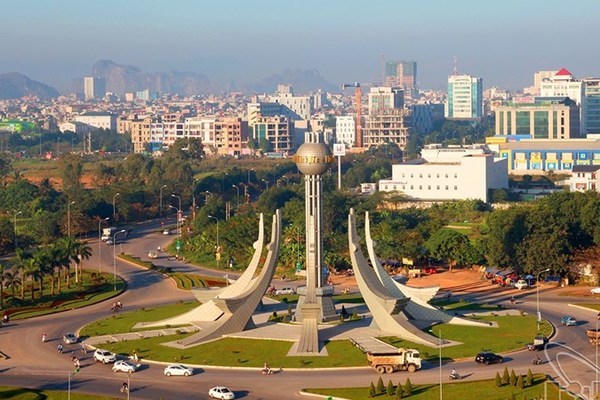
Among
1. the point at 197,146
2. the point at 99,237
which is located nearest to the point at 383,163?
the point at 197,146

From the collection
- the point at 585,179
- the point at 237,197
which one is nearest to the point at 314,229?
the point at 237,197

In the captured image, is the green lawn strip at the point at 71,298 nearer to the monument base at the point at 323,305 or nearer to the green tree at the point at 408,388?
the monument base at the point at 323,305

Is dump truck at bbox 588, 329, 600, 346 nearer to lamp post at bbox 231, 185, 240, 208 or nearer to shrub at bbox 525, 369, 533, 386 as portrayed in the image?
shrub at bbox 525, 369, 533, 386

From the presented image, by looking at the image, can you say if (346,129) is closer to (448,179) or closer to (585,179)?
(585,179)

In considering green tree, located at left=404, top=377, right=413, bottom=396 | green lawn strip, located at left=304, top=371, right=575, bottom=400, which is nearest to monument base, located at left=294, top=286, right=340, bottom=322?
green lawn strip, located at left=304, top=371, right=575, bottom=400

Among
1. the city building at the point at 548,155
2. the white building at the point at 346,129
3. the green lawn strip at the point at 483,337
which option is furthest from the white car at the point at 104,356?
the white building at the point at 346,129

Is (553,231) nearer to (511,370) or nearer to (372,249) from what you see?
(372,249)

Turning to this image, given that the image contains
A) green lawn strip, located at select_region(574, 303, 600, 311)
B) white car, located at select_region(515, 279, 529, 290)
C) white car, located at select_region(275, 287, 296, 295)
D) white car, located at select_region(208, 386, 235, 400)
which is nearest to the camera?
white car, located at select_region(208, 386, 235, 400)
